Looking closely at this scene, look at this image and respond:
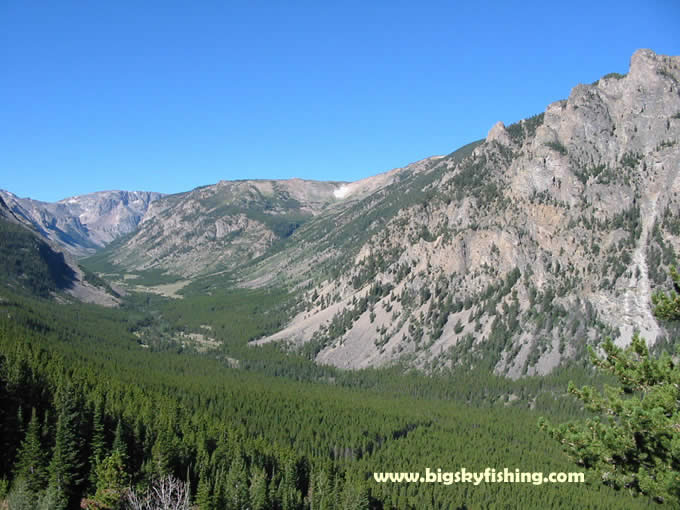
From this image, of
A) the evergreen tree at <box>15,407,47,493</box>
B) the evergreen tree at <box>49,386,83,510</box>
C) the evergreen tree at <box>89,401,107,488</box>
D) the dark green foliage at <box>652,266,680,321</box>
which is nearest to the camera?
the dark green foliage at <box>652,266,680,321</box>

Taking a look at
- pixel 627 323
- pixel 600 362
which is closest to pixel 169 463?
pixel 600 362

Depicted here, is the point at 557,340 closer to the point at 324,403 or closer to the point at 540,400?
the point at 540,400

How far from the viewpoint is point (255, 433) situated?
103125 mm

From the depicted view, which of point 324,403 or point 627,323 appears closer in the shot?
point 324,403

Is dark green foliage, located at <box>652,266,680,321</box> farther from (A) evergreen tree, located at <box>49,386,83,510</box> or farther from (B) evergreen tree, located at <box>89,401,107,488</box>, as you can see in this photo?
(B) evergreen tree, located at <box>89,401,107,488</box>

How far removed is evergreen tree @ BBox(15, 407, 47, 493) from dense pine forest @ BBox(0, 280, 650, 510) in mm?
149

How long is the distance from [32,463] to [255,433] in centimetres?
5323

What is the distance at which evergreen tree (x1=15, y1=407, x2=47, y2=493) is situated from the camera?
5231 centimetres

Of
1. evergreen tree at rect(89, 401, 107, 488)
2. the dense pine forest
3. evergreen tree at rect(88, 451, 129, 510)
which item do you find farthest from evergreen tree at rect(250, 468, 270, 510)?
evergreen tree at rect(89, 401, 107, 488)

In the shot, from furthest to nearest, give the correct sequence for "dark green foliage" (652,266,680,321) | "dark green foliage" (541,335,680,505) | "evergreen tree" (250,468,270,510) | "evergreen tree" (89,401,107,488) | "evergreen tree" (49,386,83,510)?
"evergreen tree" (250,468,270,510) < "evergreen tree" (89,401,107,488) < "evergreen tree" (49,386,83,510) < "dark green foliage" (652,266,680,321) < "dark green foliage" (541,335,680,505)

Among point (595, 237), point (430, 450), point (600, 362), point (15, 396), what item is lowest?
point (430, 450)

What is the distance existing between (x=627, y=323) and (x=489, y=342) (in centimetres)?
4139

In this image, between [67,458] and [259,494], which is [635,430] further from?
[67,458]

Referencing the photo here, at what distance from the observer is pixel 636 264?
17550cm
